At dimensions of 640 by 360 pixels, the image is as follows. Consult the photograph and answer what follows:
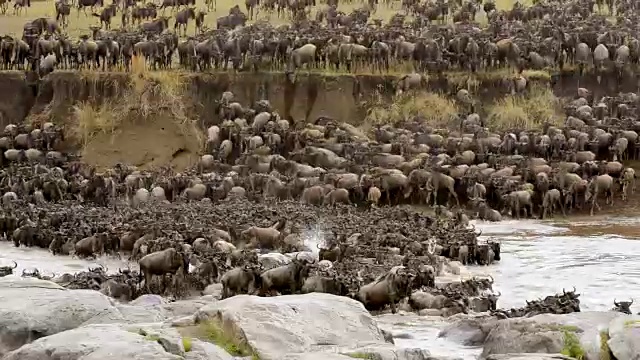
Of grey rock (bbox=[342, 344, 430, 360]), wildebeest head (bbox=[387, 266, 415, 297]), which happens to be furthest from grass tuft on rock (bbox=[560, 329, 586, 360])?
wildebeest head (bbox=[387, 266, 415, 297])

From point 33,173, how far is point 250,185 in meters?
6.32

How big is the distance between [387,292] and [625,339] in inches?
209

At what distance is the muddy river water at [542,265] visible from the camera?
52.0ft

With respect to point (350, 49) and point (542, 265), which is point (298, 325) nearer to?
point (542, 265)

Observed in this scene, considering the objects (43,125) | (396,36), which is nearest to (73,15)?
(43,125)

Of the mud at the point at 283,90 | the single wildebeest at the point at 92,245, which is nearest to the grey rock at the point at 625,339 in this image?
the single wildebeest at the point at 92,245

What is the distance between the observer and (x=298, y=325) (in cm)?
1224

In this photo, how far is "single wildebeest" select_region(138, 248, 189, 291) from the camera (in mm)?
18172

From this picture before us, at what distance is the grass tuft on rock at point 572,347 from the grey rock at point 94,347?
4.81m

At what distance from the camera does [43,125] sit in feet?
110

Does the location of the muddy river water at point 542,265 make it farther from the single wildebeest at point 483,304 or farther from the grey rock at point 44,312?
the grey rock at point 44,312

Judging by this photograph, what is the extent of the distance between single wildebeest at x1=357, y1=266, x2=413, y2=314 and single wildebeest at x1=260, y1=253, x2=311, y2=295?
41.3 inches

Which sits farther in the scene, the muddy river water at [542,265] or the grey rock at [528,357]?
the muddy river water at [542,265]

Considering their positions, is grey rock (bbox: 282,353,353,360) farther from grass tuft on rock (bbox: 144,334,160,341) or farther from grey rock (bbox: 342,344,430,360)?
grass tuft on rock (bbox: 144,334,160,341)
